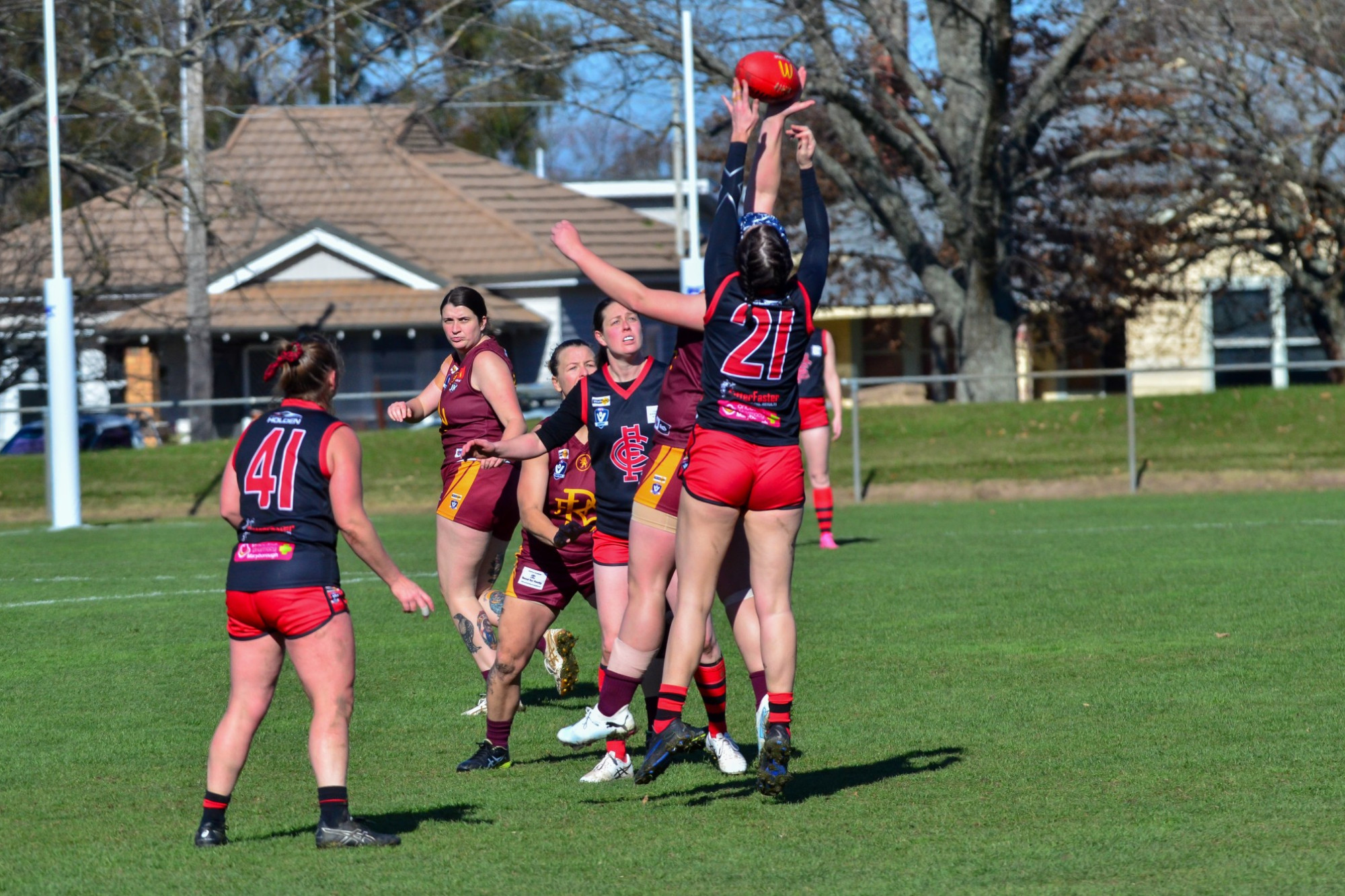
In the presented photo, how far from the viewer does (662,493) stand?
19.7 ft

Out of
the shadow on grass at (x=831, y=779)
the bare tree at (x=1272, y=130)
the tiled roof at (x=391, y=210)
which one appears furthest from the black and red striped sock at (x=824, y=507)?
the tiled roof at (x=391, y=210)

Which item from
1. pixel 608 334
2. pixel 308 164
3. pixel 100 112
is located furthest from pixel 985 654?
pixel 308 164

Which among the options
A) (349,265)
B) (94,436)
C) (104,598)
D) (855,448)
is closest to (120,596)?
(104,598)

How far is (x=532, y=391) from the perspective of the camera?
25078 millimetres

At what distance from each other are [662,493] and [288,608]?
1.59 metres

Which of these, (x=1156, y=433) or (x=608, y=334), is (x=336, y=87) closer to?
(x=1156, y=433)

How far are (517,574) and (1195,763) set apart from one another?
282 cm

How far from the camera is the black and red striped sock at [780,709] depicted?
18.2 ft

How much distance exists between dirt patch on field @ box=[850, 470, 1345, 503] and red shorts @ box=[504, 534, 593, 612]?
Result: 49.7 feet

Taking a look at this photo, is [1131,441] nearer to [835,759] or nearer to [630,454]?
[835,759]

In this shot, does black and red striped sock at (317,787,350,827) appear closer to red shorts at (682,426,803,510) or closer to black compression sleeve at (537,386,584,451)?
red shorts at (682,426,803,510)

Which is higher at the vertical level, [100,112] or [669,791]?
[100,112]

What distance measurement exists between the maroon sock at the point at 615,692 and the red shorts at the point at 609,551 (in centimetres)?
51

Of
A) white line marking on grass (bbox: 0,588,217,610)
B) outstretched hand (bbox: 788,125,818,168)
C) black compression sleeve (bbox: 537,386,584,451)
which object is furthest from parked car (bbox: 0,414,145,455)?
outstretched hand (bbox: 788,125,818,168)
